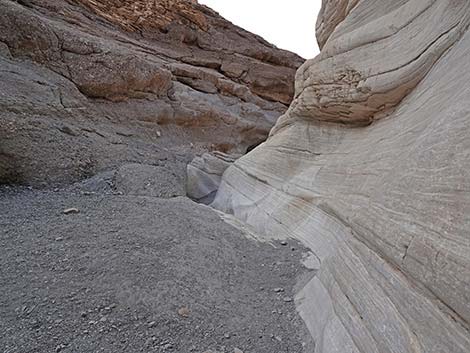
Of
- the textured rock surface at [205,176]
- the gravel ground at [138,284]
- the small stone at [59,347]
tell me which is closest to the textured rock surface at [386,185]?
the gravel ground at [138,284]

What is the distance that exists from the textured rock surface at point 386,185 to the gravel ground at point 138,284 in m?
0.29

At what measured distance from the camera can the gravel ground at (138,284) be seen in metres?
1.32

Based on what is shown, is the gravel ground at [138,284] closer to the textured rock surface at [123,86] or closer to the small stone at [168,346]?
the small stone at [168,346]

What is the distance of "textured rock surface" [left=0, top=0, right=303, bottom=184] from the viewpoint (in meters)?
3.46

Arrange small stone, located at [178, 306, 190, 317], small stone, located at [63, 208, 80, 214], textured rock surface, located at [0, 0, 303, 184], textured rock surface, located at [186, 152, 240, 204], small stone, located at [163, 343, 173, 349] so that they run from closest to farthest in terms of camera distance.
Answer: small stone, located at [163, 343, 173, 349]
small stone, located at [178, 306, 190, 317]
small stone, located at [63, 208, 80, 214]
textured rock surface, located at [0, 0, 303, 184]
textured rock surface, located at [186, 152, 240, 204]

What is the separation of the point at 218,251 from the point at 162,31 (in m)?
8.56

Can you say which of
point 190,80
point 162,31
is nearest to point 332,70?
point 190,80

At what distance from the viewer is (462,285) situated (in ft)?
2.85

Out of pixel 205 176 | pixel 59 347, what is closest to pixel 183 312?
pixel 59 347

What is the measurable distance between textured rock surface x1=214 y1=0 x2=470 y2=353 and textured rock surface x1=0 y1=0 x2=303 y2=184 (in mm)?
2734

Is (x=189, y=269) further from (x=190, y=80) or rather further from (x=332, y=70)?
(x=190, y=80)

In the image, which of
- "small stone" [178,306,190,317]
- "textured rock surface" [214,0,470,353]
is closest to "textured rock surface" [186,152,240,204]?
"textured rock surface" [214,0,470,353]

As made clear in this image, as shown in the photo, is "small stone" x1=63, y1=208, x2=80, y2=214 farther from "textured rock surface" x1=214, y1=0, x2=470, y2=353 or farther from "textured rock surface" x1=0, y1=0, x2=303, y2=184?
"textured rock surface" x1=214, y1=0, x2=470, y2=353

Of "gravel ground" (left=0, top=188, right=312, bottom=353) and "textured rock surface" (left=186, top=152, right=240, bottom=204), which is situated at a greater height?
"gravel ground" (left=0, top=188, right=312, bottom=353)
